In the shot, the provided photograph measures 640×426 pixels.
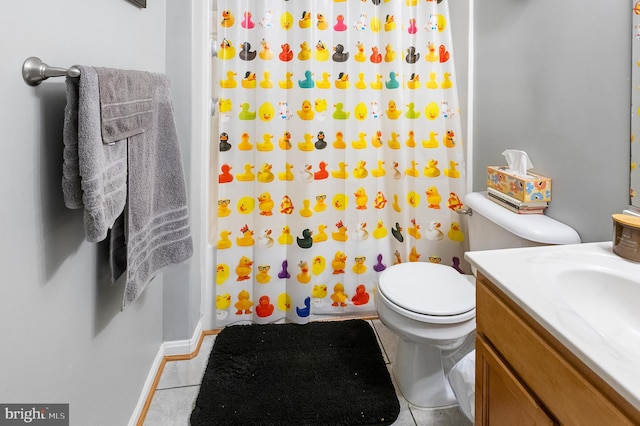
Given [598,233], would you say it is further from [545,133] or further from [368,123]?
[368,123]

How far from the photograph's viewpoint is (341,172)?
209 cm

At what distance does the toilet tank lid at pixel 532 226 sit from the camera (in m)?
1.38

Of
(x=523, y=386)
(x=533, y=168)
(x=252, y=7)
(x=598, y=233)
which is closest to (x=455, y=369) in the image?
(x=523, y=386)

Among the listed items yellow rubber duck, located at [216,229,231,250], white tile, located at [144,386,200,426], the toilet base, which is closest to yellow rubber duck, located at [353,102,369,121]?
yellow rubber duck, located at [216,229,231,250]

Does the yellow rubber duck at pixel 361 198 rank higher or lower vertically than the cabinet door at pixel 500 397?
higher

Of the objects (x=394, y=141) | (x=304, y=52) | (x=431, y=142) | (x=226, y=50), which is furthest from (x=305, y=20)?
(x=431, y=142)

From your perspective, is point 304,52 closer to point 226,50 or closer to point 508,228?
point 226,50

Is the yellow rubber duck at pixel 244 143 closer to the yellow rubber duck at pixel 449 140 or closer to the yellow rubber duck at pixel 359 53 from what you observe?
the yellow rubber duck at pixel 359 53

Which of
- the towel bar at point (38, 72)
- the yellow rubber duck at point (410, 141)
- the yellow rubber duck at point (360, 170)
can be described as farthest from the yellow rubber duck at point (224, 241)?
the towel bar at point (38, 72)

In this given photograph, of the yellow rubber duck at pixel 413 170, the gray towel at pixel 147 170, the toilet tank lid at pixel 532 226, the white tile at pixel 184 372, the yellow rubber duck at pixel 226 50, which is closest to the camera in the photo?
the gray towel at pixel 147 170

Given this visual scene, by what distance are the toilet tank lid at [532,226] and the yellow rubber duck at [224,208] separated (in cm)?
116

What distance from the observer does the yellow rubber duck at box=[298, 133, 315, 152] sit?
6.61ft

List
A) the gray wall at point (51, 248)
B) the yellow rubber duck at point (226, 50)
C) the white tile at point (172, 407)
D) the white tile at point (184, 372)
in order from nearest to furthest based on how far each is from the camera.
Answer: the gray wall at point (51, 248)
the white tile at point (172, 407)
the white tile at point (184, 372)
the yellow rubber duck at point (226, 50)

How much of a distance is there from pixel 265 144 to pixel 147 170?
33.0 inches
